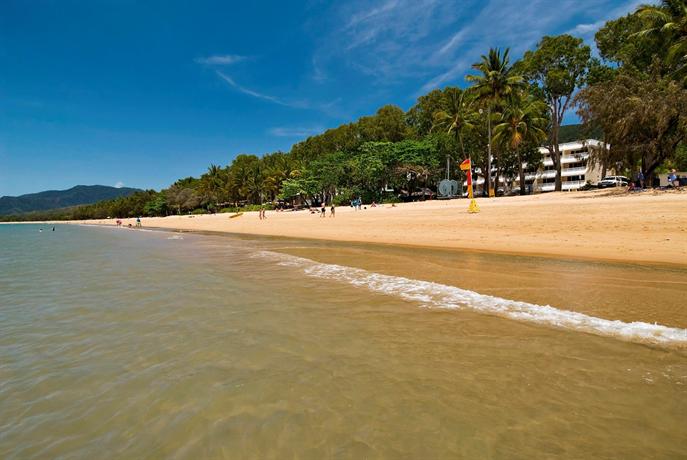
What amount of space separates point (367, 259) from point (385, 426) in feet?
32.8

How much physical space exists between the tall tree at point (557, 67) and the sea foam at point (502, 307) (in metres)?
38.8

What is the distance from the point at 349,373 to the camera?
3.60m

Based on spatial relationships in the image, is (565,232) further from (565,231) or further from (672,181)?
(672,181)

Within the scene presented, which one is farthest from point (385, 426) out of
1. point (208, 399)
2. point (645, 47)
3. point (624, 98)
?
point (645, 47)

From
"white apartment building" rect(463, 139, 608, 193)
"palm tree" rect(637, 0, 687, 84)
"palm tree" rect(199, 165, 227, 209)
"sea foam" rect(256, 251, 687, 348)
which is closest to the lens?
"sea foam" rect(256, 251, 687, 348)

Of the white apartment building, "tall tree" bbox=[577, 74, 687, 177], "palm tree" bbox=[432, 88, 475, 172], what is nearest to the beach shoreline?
"tall tree" bbox=[577, 74, 687, 177]

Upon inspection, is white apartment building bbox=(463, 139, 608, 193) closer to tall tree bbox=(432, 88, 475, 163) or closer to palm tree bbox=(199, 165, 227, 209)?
tall tree bbox=(432, 88, 475, 163)

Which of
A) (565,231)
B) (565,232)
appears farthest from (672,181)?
(565,232)

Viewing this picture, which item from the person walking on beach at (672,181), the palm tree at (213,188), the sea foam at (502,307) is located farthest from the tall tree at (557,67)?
the palm tree at (213,188)

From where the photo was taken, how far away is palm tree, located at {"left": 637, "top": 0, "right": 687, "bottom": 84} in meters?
23.6

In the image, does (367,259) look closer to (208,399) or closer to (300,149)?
(208,399)

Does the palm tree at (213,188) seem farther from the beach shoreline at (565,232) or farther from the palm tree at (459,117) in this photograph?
the beach shoreline at (565,232)

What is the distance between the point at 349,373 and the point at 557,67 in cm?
4661

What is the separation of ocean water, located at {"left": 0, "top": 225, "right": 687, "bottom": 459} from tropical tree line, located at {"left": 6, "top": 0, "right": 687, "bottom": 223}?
945 inches
